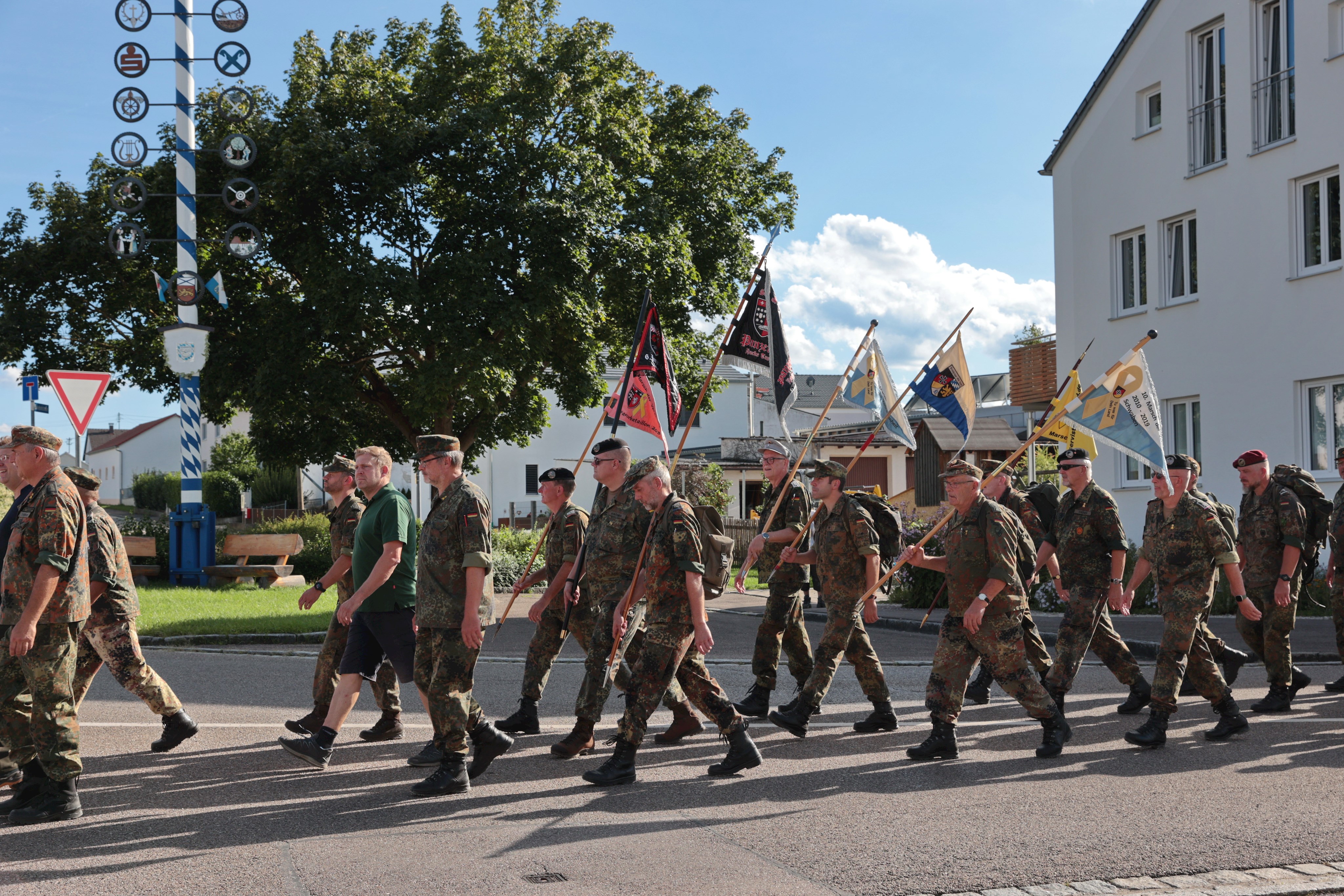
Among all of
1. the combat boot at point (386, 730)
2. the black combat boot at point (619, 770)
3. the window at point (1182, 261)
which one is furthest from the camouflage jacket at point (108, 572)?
the window at point (1182, 261)

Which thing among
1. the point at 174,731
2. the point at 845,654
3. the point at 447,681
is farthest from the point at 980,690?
the point at 174,731

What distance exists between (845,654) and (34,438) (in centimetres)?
507

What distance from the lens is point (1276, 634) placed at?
891 centimetres

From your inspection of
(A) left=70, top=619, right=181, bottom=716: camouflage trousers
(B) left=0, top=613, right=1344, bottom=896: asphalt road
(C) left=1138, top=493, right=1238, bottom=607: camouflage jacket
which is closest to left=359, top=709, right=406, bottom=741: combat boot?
(B) left=0, top=613, right=1344, bottom=896: asphalt road

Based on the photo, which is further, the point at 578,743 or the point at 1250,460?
the point at 1250,460

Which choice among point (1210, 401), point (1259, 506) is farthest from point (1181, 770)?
point (1210, 401)

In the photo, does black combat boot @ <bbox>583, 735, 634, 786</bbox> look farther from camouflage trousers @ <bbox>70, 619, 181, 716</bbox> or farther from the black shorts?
camouflage trousers @ <bbox>70, 619, 181, 716</bbox>

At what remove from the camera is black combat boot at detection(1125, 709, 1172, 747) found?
24.2ft

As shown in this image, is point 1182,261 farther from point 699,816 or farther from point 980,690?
point 699,816

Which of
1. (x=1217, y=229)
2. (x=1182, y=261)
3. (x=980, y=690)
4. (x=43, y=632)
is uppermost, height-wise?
(x=1217, y=229)

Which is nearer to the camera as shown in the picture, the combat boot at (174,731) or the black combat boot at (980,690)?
the combat boot at (174,731)

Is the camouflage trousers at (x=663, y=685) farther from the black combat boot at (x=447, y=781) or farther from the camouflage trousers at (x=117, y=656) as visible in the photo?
the camouflage trousers at (x=117, y=656)

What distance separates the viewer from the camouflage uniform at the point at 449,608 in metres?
6.23

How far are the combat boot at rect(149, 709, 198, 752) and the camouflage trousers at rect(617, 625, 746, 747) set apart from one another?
270 centimetres
